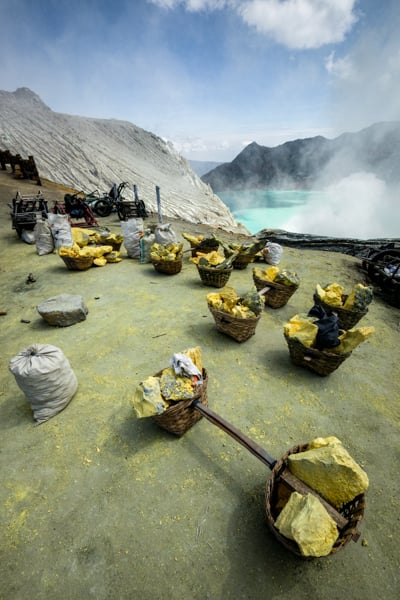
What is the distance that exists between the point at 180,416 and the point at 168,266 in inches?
151

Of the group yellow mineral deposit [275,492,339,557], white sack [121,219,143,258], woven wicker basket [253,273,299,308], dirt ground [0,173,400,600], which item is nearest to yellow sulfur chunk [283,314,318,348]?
dirt ground [0,173,400,600]

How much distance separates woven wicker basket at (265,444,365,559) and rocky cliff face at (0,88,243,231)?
17.0 meters

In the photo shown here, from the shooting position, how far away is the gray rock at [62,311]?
3.71m

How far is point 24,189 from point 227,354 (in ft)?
50.8

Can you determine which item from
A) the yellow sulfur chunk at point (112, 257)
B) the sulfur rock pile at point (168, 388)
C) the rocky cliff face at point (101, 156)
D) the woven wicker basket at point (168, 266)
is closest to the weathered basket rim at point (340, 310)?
the sulfur rock pile at point (168, 388)

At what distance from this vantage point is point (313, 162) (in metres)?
65.8

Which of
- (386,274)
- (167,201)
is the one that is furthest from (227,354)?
(167,201)

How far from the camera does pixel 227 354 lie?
336cm

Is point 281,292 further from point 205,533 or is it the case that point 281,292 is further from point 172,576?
point 172,576

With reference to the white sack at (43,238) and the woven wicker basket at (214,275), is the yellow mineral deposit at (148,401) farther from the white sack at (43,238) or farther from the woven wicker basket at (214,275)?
the white sack at (43,238)

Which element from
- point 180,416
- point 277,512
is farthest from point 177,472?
point 277,512

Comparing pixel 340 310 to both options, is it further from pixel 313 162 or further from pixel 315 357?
pixel 313 162

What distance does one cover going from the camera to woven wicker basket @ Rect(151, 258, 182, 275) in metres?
5.49

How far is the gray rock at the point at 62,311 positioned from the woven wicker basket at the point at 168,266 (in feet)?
6.68
